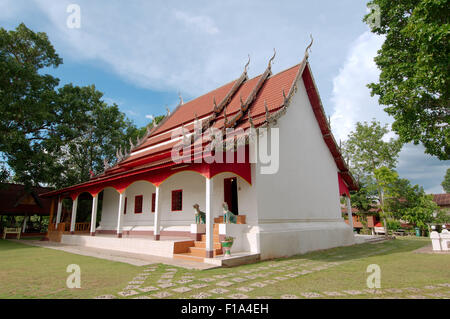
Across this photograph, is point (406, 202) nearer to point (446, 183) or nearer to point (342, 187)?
point (342, 187)

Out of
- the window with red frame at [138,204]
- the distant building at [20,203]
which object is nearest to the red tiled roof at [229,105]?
the window with red frame at [138,204]

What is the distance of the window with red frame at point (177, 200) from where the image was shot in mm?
10282

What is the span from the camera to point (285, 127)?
376 inches

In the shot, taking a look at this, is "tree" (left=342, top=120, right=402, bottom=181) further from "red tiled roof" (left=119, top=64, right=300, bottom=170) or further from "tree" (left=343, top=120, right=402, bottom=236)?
"red tiled roof" (left=119, top=64, right=300, bottom=170)

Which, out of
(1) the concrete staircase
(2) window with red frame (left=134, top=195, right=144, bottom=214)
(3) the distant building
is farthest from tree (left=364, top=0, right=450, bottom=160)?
(3) the distant building

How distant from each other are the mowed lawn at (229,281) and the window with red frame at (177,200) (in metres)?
4.15

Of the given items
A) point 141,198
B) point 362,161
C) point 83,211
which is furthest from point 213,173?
point 362,161

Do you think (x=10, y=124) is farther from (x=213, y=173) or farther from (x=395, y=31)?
(x=395, y=31)

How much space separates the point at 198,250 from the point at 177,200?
3.38 m

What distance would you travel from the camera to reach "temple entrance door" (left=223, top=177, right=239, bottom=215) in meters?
8.67

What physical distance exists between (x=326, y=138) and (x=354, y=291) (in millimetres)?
8961

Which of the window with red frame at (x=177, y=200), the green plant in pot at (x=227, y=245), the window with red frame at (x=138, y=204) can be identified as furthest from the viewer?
the window with red frame at (x=138, y=204)

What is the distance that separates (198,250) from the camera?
7398 mm

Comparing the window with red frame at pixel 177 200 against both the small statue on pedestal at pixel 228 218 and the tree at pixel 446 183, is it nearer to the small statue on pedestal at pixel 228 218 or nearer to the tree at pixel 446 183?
the small statue on pedestal at pixel 228 218
